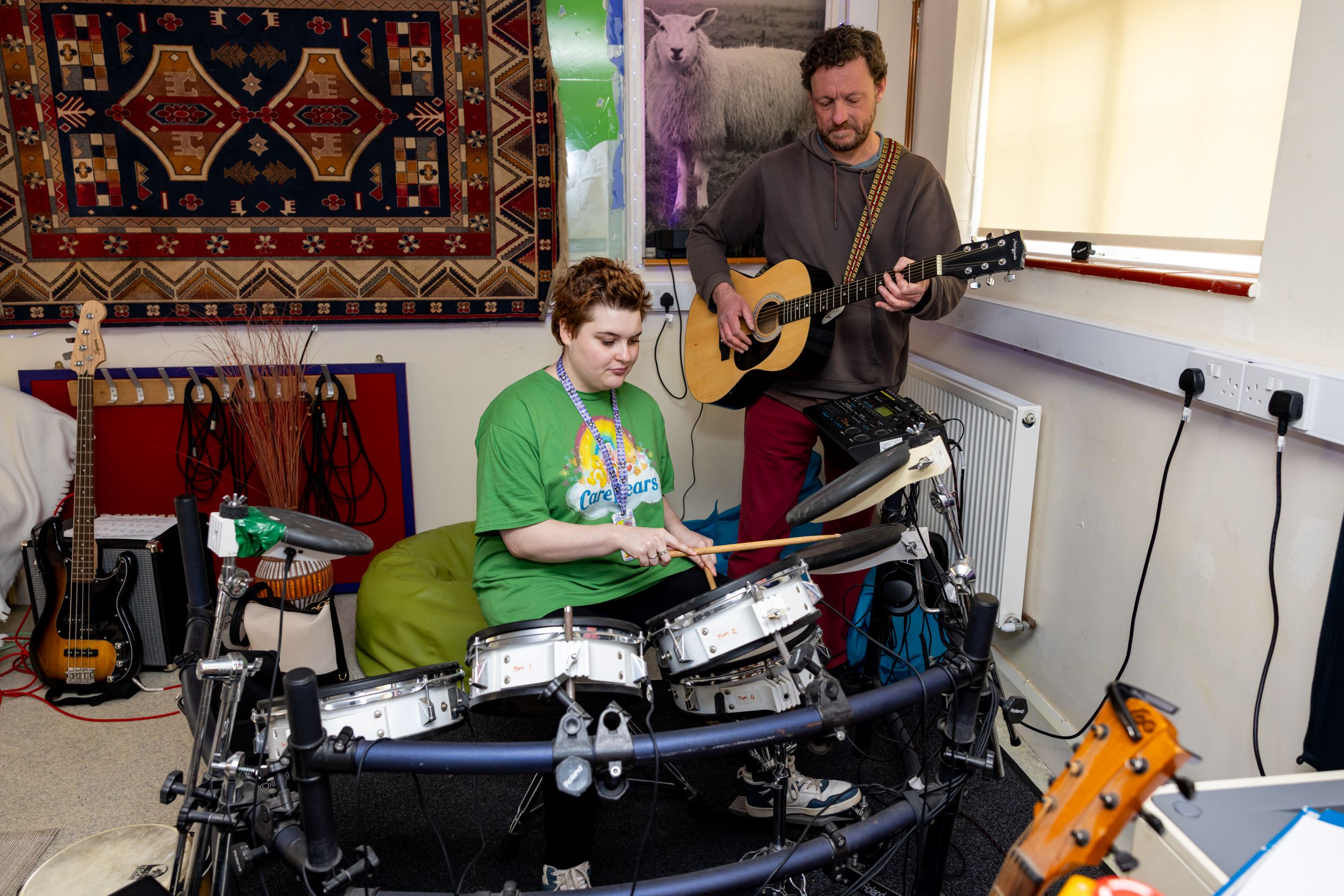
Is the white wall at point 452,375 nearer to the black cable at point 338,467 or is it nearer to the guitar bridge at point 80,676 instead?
the black cable at point 338,467

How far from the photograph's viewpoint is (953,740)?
1505mm

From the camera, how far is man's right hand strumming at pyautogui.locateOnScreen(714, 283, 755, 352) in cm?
257

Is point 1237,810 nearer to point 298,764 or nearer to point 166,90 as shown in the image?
point 298,764

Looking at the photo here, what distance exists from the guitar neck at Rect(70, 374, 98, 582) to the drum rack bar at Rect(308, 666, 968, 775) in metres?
1.83

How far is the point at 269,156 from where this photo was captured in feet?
10.0

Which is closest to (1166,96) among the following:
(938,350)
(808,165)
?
(808,165)

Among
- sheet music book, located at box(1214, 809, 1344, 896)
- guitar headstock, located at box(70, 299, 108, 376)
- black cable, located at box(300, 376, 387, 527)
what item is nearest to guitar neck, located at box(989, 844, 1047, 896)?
sheet music book, located at box(1214, 809, 1344, 896)

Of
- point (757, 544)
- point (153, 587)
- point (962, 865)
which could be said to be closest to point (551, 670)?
point (757, 544)

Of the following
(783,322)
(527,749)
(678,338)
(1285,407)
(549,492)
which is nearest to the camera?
(527,749)

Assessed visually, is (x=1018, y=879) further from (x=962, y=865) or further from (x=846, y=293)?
(x=846, y=293)

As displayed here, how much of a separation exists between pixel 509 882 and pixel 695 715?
0.51 meters

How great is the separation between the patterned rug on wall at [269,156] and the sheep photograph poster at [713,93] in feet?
1.23

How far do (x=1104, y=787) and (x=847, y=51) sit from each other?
6.31 feet

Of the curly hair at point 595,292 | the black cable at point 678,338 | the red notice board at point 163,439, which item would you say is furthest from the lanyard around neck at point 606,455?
the red notice board at point 163,439
